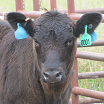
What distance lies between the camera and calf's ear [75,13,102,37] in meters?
3.21

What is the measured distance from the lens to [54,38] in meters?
2.93

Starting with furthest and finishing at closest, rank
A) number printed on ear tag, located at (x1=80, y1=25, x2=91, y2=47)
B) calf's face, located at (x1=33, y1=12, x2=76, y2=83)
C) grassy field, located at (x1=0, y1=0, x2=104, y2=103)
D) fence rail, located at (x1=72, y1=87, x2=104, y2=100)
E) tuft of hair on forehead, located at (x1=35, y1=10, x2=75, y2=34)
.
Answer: grassy field, located at (x1=0, y1=0, x2=104, y2=103), fence rail, located at (x1=72, y1=87, x2=104, y2=100), number printed on ear tag, located at (x1=80, y1=25, x2=91, y2=47), tuft of hair on forehead, located at (x1=35, y1=10, x2=75, y2=34), calf's face, located at (x1=33, y1=12, x2=76, y2=83)

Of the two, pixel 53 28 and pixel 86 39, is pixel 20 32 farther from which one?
pixel 86 39

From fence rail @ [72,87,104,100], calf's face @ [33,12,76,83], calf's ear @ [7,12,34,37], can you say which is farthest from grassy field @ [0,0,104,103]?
calf's ear @ [7,12,34,37]

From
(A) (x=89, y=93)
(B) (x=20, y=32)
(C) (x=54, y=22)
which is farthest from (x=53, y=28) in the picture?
(A) (x=89, y=93)

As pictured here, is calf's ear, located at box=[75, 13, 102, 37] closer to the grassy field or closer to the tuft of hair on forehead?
the tuft of hair on forehead

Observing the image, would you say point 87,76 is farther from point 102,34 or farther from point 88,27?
point 102,34

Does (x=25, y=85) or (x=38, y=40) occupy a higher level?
(x=38, y=40)

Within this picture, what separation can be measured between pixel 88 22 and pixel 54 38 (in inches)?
24.4

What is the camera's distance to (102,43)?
425 centimetres

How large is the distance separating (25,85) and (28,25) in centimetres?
88

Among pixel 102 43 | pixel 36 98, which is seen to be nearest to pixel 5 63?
pixel 36 98

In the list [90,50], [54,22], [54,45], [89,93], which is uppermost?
[54,22]

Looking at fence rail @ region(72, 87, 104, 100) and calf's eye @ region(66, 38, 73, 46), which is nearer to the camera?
calf's eye @ region(66, 38, 73, 46)
